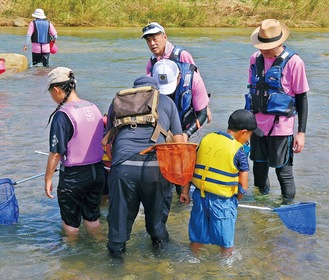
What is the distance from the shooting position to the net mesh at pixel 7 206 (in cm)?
588

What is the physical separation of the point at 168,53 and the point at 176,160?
1981 millimetres

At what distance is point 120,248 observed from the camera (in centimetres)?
514

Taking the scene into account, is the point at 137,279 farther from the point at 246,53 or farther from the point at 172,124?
the point at 246,53

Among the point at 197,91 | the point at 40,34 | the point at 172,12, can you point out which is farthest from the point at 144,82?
the point at 172,12

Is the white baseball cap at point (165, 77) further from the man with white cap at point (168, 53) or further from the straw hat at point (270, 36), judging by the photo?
the straw hat at point (270, 36)

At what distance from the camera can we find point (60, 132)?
5020 millimetres

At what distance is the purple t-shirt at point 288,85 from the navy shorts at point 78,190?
Answer: 1.84 metres

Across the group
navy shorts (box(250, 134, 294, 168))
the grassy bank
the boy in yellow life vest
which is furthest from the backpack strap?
the grassy bank

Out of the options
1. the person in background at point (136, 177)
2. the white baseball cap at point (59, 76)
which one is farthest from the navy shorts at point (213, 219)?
the white baseball cap at point (59, 76)

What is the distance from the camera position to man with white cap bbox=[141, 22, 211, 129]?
614 centimetres

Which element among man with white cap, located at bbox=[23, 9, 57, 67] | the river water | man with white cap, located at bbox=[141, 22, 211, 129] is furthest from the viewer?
man with white cap, located at bbox=[23, 9, 57, 67]

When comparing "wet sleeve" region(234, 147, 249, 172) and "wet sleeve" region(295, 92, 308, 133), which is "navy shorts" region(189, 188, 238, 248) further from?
"wet sleeve" region(295, 92, 308, 133)

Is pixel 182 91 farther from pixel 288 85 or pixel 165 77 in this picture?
pixel 288 85

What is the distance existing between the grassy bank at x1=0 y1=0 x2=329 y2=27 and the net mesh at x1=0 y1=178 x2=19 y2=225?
3081 cm
